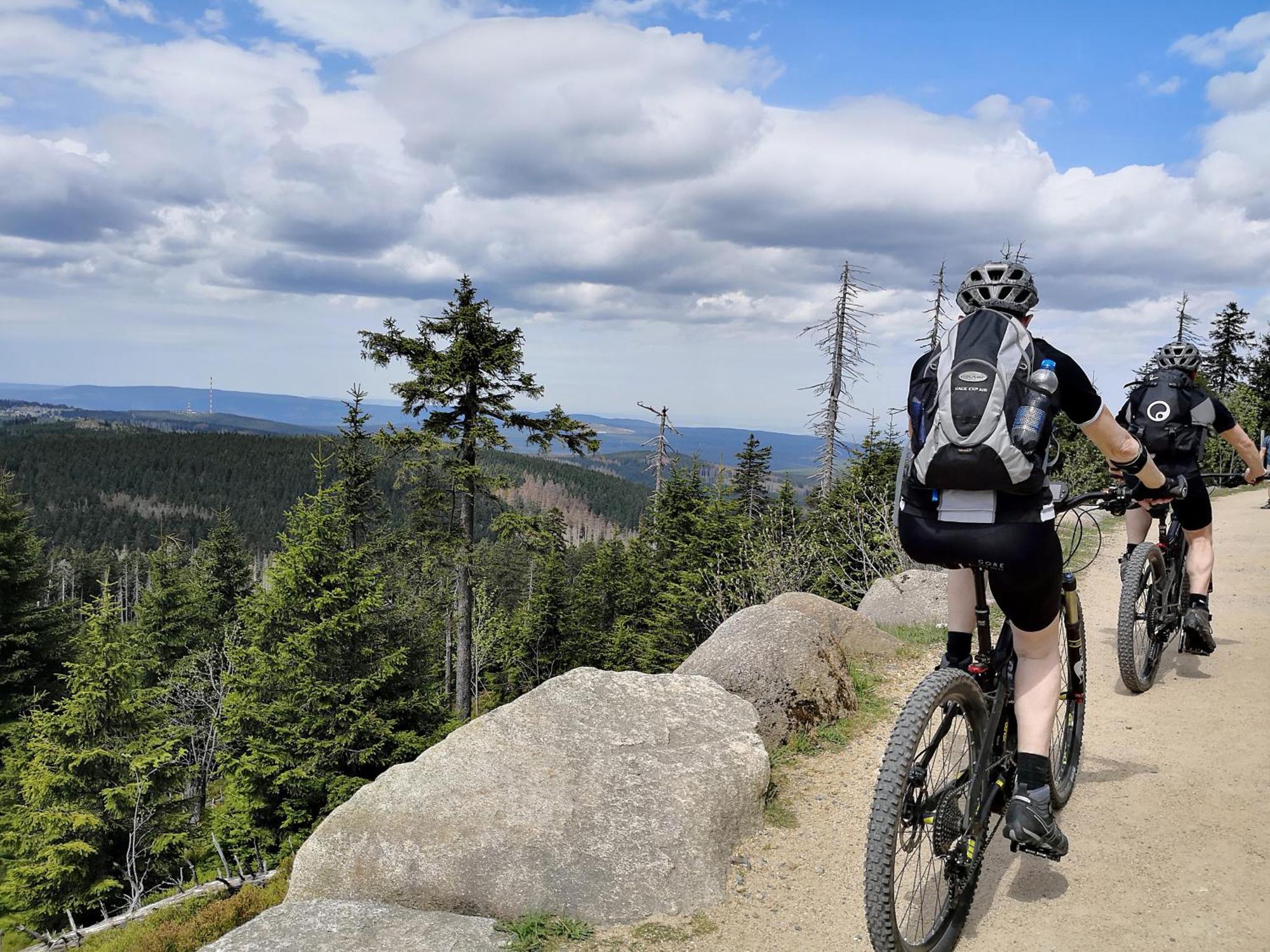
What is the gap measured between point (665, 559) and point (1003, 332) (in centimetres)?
3051

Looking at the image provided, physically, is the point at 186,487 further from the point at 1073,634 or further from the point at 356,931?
the point at 1073,634

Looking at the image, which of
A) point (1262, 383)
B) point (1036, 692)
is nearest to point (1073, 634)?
point (1036, 692)

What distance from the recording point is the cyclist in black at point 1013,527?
2.98 m

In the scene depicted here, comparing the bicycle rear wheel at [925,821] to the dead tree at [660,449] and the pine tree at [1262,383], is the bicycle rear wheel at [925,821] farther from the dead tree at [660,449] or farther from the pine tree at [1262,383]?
the pine tree at [1262,383]

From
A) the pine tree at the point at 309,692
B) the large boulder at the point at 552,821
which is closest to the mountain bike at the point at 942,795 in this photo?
the large boulder at the point at 552,821

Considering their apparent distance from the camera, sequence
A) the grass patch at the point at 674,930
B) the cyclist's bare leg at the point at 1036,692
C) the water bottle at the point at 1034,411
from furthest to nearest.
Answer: the grass patch at the point at 674,930, the cyclist's bare leg at the point at 1036,692, the water bottle at the point at 1034,411

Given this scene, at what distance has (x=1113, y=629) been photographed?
Answer: 28.8ft

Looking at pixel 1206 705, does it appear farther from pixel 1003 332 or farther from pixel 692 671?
pixel 1003 332

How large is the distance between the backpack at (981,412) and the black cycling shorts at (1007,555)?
0.59 ft

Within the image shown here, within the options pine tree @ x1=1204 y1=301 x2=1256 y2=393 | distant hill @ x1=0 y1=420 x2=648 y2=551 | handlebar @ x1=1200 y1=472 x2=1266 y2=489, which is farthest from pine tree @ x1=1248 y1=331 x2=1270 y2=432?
distant hill @ x1=0 y1=420 x2=648 y2=551

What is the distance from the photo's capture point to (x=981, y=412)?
2.84 meters

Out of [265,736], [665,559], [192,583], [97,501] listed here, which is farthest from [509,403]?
[97,501]

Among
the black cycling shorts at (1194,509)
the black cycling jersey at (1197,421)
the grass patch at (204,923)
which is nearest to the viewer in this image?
the black cycling jersey at (1197,421)

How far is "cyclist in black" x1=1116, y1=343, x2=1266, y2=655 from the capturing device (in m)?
5.84
